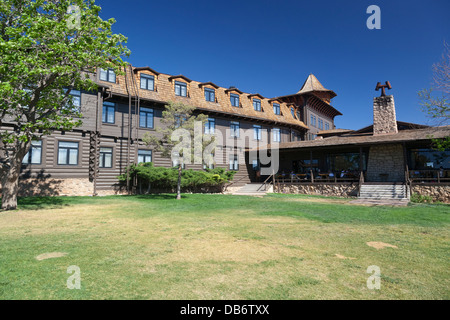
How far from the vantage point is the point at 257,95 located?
27281 millimetres

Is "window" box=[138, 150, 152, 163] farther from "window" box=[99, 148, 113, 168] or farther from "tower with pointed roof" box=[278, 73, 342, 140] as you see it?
"tower with pointed roof" box=[278, 73, 342, 140]

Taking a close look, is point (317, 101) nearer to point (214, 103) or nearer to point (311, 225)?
point (214, 103)

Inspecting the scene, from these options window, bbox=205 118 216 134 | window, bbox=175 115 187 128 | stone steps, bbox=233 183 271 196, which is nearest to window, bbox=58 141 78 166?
window, bbox=175 115 187 128

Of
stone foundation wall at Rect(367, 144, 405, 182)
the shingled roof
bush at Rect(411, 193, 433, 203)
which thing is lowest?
bush at Rect(411, 193, 433, 203)

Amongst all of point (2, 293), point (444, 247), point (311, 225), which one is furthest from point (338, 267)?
point (2, 293)

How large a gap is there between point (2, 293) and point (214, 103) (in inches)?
858

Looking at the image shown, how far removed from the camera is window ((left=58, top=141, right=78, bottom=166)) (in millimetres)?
16633

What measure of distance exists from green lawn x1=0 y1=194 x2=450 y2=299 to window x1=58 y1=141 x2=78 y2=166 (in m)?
8.26

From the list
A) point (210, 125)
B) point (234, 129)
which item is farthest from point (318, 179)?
point (210, 125)

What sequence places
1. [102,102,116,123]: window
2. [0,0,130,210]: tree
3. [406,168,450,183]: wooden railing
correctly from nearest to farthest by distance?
[0,0,130,210]: tree < [406,168,450,183]: wooden railing < [102,102,116,123]: window

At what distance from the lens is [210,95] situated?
24.2 meters

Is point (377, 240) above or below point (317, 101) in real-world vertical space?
below

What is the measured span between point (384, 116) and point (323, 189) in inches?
306

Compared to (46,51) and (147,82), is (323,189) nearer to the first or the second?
(147,82)
